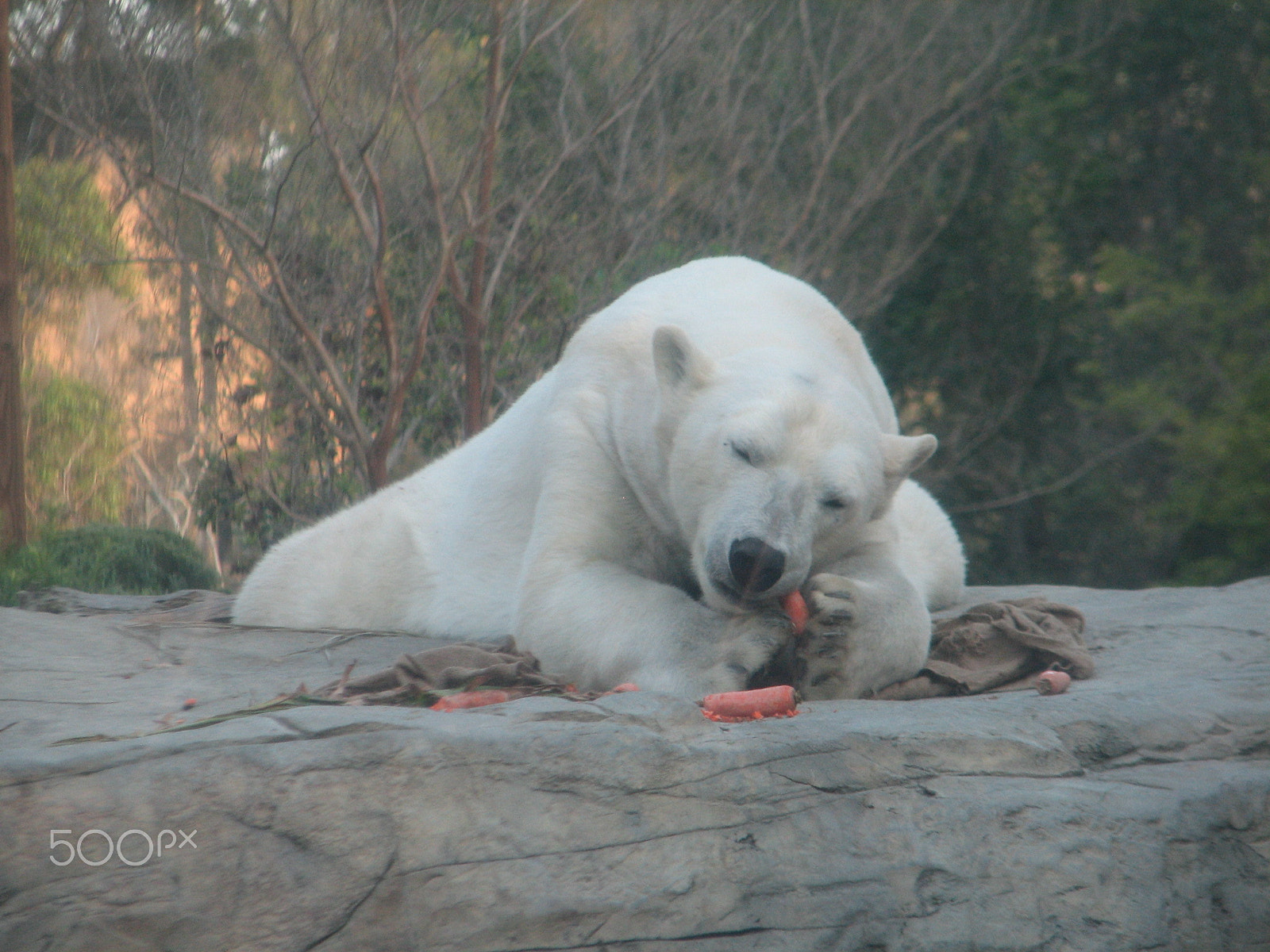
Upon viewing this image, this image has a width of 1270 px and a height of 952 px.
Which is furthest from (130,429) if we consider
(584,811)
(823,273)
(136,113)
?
(584,811)

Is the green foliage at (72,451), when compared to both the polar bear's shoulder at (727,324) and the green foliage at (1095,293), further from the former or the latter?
the green foliage at (1095,293)

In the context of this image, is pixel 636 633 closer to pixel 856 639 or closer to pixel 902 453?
pixel 856 639

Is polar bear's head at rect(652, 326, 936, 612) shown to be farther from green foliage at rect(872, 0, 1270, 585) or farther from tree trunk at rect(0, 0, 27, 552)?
green foliage at rect(872, 0, 1270, 585)

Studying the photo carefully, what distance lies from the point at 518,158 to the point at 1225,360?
6502 millimetres

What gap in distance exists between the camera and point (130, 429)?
6.61 m

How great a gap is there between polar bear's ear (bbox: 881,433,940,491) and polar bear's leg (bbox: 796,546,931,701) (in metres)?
0.34

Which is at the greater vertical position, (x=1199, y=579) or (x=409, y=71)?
(x=409, y=71)

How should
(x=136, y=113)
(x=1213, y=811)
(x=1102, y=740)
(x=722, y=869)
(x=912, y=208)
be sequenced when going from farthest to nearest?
(x=912, y=208) → (x=136, y=113) → (x=1102, y=740) → (x=1213, y=811) → (x=722, y=869)

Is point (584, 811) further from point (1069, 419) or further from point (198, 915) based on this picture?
point (1069, 419)

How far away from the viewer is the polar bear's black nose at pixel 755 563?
2396 mm

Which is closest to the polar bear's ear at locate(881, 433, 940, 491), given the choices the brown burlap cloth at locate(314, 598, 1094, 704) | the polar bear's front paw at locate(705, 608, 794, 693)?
the brown burlap cloth at locate(314, 598, 1094, 704)

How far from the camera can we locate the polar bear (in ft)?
8.20

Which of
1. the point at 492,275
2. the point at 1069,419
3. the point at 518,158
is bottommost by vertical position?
the point at 1069,419

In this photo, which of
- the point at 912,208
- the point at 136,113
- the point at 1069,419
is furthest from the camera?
the point at 1069,419
